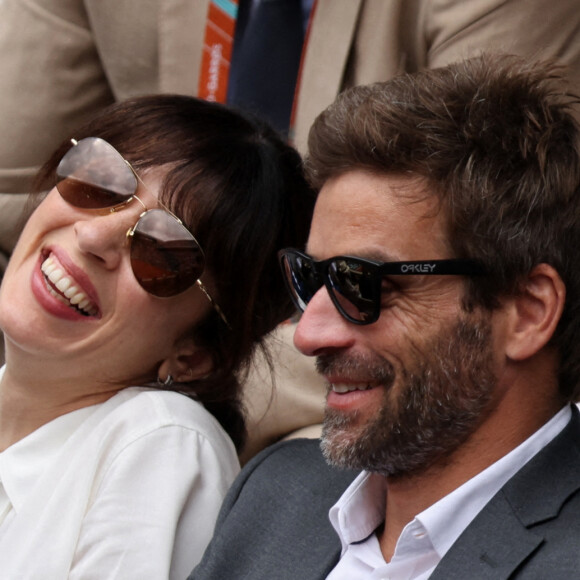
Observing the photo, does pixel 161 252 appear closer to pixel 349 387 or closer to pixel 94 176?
pixel 94 176

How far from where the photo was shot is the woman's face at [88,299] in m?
2.36

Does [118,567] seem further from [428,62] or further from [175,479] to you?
[428,62]

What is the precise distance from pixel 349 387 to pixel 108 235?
0.63 meters

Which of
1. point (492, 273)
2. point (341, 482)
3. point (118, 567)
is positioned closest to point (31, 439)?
point (118, 567)

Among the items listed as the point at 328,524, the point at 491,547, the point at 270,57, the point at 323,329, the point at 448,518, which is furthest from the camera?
the point at 270,57

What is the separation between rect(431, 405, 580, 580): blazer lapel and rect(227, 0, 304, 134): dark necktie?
1.48 m

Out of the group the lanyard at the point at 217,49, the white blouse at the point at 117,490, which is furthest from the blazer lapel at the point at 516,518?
the lanyard at the point at 217,49

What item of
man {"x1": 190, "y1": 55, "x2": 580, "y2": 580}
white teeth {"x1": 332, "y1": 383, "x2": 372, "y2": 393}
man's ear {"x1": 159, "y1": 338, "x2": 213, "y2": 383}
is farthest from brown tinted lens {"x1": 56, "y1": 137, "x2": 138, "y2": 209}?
white teeth {"x1": 332, "y1": 383, "x2": 372, "y2": 393}

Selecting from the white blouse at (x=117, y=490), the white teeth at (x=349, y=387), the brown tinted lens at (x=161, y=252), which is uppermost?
the white teeth at (x=349, y=387)

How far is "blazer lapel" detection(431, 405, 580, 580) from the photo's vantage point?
5.88 feet

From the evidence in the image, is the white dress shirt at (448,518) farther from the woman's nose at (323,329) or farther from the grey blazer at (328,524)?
the woman's nose at (323,329)

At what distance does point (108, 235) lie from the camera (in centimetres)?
234

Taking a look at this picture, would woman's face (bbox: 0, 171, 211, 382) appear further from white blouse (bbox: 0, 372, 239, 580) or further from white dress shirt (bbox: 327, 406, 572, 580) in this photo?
white dress shirt (bbox: 327, 406, 572, 580)

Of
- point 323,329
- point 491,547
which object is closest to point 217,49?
point 323,329
